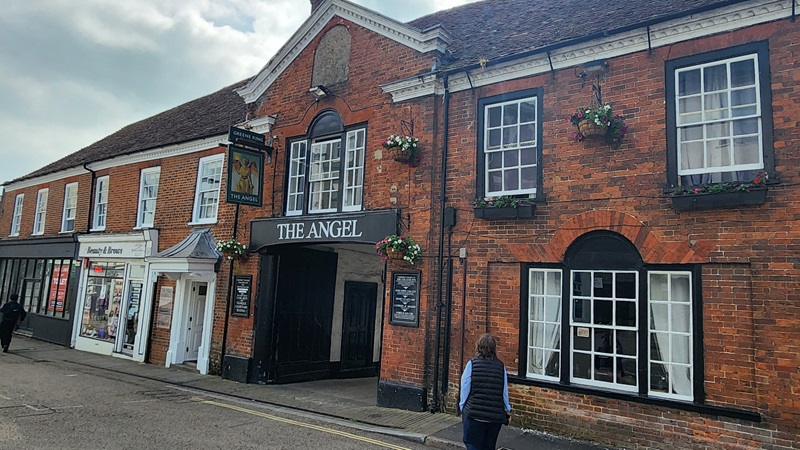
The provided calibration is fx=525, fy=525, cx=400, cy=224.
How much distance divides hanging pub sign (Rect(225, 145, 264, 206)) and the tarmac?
4.06 meters

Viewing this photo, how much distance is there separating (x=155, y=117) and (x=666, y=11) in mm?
18996

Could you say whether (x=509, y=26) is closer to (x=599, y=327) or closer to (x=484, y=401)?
(x=599, y=327)

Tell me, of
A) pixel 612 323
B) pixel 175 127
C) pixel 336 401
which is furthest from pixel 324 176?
pixel 175 127

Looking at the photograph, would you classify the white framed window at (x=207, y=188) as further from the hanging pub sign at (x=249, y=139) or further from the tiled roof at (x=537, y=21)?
the tiled roof at (x=537, y=21)

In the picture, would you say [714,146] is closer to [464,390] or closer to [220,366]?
[464,390]

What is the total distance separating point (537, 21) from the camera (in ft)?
32.8

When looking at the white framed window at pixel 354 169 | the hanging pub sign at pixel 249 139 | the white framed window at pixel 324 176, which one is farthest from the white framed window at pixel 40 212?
the white framed window at pixel 354 169

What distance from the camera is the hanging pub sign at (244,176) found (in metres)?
11.4

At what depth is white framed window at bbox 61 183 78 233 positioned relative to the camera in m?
18.4

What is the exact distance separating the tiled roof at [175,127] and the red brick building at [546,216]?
1474mm

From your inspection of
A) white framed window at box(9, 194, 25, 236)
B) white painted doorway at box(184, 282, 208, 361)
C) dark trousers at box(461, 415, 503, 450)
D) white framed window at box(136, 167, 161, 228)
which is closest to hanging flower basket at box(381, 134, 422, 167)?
dark trousers at box(461, 415, 503, 450)

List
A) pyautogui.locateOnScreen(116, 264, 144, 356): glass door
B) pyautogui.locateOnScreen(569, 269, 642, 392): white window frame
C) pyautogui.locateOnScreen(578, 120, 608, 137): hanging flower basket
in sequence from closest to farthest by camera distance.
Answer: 1. pyautogui.locateOnScreen(569, 269, 642, 392): white window frame
2. pyautogui.locateOnScreen(578, 120, 608, 137): hanging flower basket
3. pyautogui.locateOnScreen(116, 264, 144, 356): glass door

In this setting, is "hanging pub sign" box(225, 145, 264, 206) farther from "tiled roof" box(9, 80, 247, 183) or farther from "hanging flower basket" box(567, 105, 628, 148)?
"hanging flower basket" box(567, 105, 628, 148)

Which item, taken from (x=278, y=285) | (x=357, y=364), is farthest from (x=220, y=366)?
(x=357, y=364)
